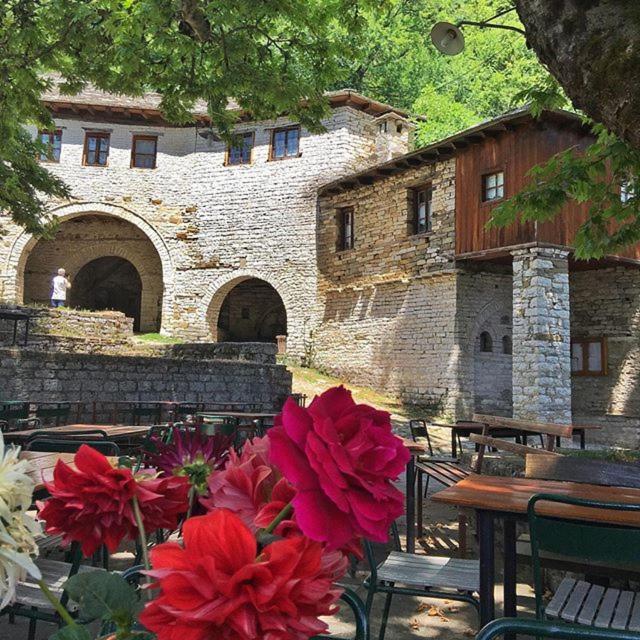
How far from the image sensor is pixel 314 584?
62cm

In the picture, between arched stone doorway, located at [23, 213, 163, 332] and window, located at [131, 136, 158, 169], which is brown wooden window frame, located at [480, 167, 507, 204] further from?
arched stone doorway, located at [23, 213, 163, 332]

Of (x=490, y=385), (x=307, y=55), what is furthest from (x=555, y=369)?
(x=307, y=55)

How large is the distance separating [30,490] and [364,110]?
19346mm

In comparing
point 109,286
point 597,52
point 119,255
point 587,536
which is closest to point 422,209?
point 119,255

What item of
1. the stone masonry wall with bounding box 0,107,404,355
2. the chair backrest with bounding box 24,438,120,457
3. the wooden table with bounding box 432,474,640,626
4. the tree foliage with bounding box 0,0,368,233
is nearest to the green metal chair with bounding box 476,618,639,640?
the wooden table with bounding box 432,474,640,626

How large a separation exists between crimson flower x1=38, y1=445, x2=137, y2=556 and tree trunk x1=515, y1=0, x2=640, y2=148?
2.83m

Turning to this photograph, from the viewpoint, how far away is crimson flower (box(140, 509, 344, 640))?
0.57 m

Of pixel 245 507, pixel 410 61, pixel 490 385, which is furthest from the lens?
pixel 410 61

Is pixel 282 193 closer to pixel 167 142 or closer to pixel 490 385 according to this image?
pixel 167 142

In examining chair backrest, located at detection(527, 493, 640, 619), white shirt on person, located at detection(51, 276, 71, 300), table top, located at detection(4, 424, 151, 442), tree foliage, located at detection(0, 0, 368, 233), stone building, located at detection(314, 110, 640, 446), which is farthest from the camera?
white shirt on person, located at detection(51, 276, 71, 300)

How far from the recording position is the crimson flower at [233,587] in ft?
1.87

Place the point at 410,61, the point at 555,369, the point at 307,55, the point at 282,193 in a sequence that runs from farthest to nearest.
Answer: the point at 410,61 → the point at 282,193 → the point at 555,369 → the point at 307,55

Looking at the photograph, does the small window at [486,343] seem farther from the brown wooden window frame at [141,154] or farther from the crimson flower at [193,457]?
the crimson flower at [193,457]

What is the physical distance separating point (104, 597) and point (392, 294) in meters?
15.3
